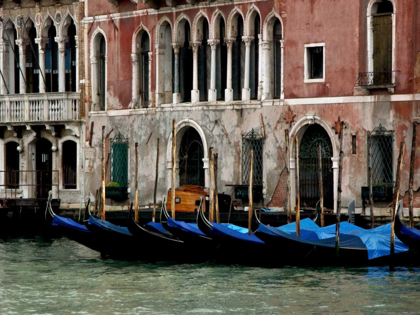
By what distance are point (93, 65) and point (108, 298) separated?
10.2 meters

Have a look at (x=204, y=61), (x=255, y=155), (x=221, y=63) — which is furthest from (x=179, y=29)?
(x=255, y=155)

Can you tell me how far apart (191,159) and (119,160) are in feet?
5.21

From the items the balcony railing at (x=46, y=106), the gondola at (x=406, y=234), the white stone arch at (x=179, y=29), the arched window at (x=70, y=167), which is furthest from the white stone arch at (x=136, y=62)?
the gondola at (x=406, y=234)

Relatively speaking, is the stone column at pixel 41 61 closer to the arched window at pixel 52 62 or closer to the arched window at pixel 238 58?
the arched window at pixel 52 62

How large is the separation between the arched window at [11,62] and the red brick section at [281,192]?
6701 mm

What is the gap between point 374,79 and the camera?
828 inches

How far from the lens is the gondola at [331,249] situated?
17875mm

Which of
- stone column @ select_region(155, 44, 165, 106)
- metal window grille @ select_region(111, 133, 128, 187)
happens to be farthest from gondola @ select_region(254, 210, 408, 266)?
metal window grille @ select_region(111, 133, 128, 187)

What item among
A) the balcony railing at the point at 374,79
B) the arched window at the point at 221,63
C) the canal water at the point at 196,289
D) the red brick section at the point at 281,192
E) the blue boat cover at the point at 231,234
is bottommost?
the canal water at the point at 196,289

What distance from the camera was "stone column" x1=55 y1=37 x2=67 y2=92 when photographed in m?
25.7

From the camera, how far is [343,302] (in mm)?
15195

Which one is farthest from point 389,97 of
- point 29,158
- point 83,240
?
point 29,158

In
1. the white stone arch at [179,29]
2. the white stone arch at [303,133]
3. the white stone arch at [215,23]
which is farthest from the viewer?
the white stone arch at [179,29]

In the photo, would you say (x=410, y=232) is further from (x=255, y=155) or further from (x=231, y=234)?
(x=255, y=155)
